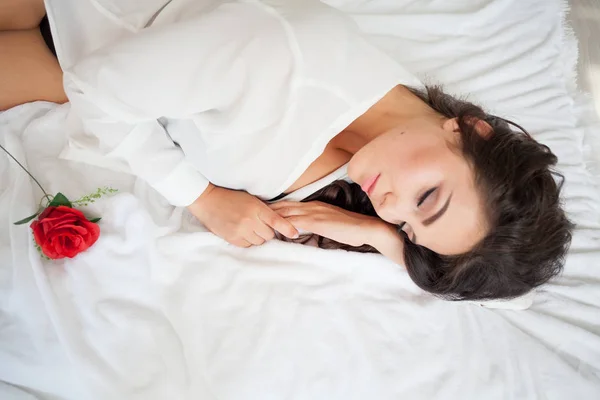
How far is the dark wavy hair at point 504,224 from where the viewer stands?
0.96m

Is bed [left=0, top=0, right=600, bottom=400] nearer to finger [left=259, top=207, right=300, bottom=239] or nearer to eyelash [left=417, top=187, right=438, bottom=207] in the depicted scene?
finger [left=259, top=207, right=300, bottom=239]

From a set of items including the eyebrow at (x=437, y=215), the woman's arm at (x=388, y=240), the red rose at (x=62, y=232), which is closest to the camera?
the eyebrow at (x=437, y=215)

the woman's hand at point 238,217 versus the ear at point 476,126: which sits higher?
the ear at point 476,126

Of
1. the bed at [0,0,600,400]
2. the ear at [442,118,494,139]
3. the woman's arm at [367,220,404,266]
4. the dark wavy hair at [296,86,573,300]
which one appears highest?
the ear at [442,118,494,139]

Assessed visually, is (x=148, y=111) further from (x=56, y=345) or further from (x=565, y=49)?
(x=565, y=49)

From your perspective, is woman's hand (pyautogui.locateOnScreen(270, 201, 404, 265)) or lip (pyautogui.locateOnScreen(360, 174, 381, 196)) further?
woman's hand (pyautogui.locateOnScreen(270, 201, 404, 265))

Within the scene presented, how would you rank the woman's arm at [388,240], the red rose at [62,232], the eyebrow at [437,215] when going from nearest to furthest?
the eyebrow at [437,215], the red rose at [62,232], the woman's arm at [388,240]

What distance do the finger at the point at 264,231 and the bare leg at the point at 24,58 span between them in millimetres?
619

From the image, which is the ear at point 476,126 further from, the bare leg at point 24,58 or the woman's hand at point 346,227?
the bare leg at point 24,58

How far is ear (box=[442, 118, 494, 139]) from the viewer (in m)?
1.01

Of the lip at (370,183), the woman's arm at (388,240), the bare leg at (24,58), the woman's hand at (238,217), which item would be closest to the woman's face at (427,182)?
the lip at (370,183)

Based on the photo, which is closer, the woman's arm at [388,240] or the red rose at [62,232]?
the red rose at [62,232]

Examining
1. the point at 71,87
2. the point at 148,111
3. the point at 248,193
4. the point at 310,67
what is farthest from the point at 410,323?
the point at 71,87

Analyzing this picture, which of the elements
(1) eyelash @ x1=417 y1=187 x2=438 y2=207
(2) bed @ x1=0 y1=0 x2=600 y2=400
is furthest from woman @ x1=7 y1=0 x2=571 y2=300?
(2) bed @ x1=0 y1=0 x2=600 y2=400
